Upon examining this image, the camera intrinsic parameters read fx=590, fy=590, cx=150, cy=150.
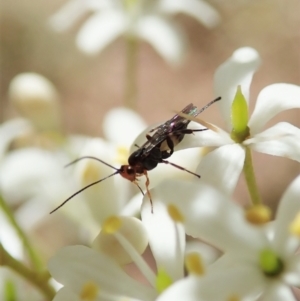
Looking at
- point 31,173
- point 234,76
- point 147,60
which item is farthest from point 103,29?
point 147,60

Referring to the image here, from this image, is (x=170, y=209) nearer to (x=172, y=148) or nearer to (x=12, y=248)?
(x=172, y=148)

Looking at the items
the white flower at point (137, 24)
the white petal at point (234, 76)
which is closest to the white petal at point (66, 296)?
the white petal at point (234, 76)

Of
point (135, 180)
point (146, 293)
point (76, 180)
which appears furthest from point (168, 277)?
point (76, 180)

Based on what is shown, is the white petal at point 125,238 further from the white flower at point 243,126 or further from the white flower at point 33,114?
the white flower at point 33,114

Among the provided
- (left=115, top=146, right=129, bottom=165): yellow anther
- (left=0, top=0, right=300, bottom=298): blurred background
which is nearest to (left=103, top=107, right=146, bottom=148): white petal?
(left=115, top=146, right=129, bottom=165): yellow anther

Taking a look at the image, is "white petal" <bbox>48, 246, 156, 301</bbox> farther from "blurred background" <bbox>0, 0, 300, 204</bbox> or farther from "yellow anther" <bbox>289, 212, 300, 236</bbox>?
"blurred background" <bbox>0, 0, 300, 204</bbox>
